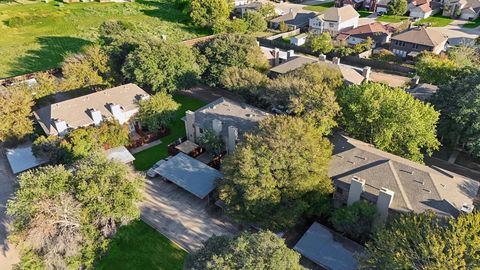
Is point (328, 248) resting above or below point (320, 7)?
below

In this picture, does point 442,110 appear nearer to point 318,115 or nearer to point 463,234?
point 318,115

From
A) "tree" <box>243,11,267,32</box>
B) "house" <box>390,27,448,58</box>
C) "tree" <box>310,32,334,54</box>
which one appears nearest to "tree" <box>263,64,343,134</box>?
"tree" <box>310,32,334,54</box>

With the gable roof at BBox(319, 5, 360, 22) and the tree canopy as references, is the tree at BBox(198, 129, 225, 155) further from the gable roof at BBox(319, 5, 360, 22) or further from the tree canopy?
the gable roof at BBox(319, 5, 360, 22)

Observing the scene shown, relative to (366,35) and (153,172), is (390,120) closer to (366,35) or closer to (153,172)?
(153,172)

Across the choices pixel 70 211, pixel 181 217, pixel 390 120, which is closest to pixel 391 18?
pixel 390 120

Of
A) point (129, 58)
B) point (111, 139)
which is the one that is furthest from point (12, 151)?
point (129, 58)

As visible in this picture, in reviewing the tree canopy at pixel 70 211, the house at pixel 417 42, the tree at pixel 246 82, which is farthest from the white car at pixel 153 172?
the house at pixel 417 42

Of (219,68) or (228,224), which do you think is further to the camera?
(219,68)
